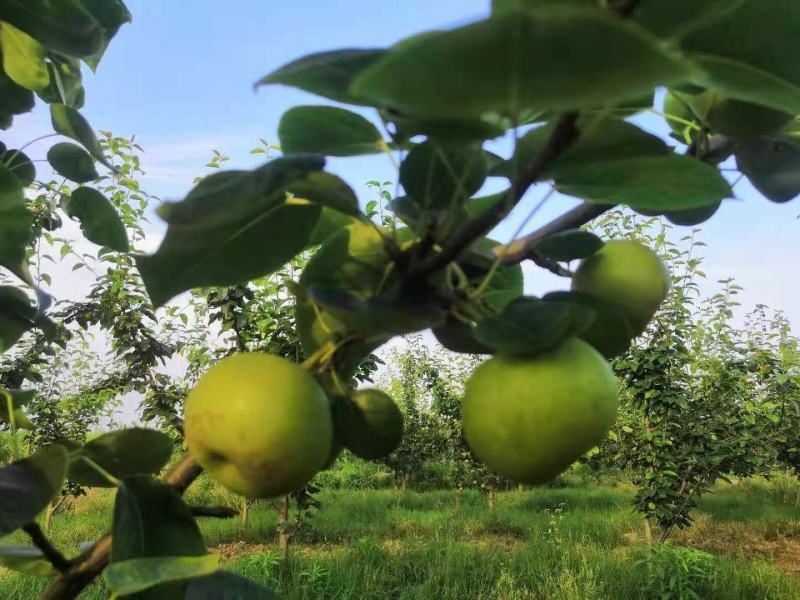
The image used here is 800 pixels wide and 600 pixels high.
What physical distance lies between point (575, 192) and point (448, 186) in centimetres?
9

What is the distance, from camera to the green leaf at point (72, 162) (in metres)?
1.00

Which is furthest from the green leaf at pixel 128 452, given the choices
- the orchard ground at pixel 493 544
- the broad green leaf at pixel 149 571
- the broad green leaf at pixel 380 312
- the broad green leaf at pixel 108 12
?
the orchard ground at pixel 493 544

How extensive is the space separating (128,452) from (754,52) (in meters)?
0.55

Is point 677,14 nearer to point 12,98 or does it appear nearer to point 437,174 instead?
point 437,174

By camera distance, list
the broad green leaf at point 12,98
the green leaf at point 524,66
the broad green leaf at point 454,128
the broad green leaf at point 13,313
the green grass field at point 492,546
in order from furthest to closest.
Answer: the green grass field at point 492,546 → the broad green leaf at point 12,98 → the broad green leaf at point 13,313 → the broad green leaf at point 454,128 → the green leaf at point 524,66

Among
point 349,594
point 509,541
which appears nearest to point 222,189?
point 349,594

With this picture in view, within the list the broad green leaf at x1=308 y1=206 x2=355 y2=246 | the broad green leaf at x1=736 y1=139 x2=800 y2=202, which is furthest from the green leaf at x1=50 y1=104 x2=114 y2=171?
the broad green leaf at x1=736 y1=139 x2=800 y2=202

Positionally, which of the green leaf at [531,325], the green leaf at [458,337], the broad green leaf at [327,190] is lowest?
the green leaf at [458,337]

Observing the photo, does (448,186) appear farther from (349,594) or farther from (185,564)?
(349,594)

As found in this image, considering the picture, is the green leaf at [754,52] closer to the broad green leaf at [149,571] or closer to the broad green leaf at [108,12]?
the broad green leaf at [149,571]

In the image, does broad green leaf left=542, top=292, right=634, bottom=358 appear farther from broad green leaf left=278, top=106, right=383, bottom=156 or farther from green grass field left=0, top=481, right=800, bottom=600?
green grass field left=0, top=481, right=800, bottom=600

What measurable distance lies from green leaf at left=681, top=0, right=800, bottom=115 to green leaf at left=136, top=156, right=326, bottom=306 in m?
0.24

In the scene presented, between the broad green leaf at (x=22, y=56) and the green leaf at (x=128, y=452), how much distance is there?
535mm

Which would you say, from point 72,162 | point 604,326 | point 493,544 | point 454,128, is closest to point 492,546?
point 493,544
